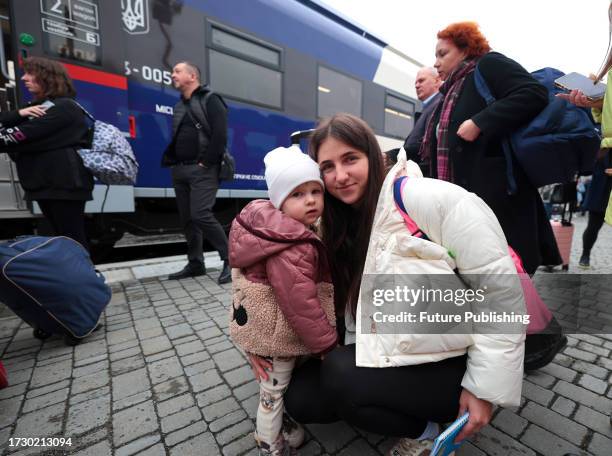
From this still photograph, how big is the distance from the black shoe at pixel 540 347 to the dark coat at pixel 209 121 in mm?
2927

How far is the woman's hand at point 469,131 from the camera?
1.58m

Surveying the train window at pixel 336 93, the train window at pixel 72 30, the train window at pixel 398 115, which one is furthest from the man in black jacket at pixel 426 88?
the train window at pixel 398 115

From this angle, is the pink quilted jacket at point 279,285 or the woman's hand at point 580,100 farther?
the woman's hand at point 580,100

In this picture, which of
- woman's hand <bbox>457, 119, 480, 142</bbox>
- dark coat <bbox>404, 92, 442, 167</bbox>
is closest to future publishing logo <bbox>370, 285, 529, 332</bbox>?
woman's hand <bbox>457, 119, 480, 142</bbox>

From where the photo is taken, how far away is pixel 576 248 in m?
5.81

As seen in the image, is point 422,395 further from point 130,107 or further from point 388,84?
point 388,84

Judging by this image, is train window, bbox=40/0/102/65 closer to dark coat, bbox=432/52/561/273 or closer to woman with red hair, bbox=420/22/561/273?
woman with red hair, bbox=420/22/561/273

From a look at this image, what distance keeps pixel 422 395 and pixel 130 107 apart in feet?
13.0

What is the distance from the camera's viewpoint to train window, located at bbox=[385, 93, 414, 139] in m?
6.73

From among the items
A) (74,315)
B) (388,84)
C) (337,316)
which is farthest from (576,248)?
(74,315)

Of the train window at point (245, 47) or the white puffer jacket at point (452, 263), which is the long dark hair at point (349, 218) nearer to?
the white puffer jacket at point (452, 263)

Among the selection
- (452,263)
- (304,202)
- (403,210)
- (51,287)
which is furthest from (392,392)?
(51,287)

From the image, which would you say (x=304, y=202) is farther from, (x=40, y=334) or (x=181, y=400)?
(x=40, y=334)

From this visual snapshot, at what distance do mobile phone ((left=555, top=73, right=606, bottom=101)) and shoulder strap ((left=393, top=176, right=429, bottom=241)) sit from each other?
3.18 feet
